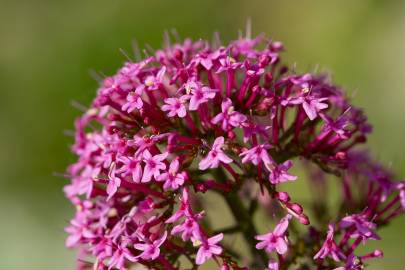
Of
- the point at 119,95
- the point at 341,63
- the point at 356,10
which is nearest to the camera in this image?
the point at 119,95

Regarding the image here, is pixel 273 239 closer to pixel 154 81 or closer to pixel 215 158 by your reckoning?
pixel 215 158

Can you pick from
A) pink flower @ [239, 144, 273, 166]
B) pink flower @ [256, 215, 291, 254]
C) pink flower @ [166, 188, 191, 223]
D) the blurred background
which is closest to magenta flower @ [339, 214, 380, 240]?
pink flower @ [256, 215, 291, 254]

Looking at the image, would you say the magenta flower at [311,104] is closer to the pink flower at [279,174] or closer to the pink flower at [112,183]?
the pink flower at [279,174]

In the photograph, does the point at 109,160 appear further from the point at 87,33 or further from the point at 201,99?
the point at 87,33

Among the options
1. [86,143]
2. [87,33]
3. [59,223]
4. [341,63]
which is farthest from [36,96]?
[86,143]

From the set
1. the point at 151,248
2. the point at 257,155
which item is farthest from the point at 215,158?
the point at 151,248

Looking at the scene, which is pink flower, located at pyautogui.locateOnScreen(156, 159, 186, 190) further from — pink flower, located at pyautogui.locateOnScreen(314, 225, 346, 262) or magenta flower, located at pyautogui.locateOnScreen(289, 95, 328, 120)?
pink flower, located at pyautogui.locateOnScreen(314, 225, 346, 262)
